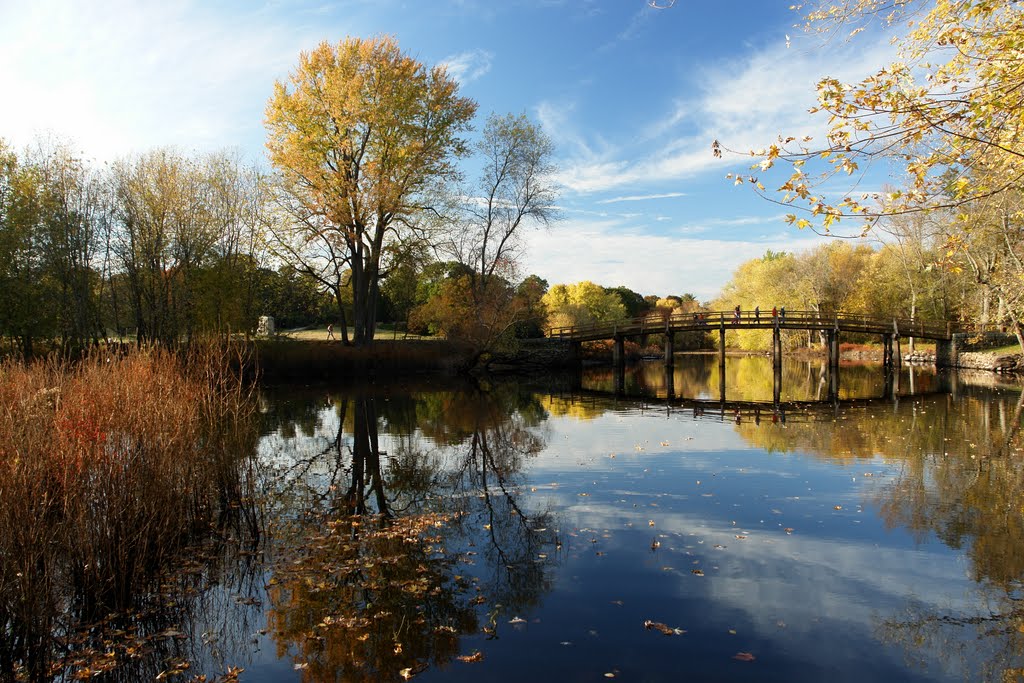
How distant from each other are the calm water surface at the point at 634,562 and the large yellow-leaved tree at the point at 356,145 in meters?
18.1

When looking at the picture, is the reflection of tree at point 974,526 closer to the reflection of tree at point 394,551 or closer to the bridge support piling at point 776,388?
the reflection of tree at point 394,551

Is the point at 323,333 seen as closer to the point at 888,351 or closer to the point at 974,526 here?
the point at 888,351

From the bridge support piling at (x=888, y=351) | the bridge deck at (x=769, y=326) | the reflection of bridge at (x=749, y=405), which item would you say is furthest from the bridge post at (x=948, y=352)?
the reflection of bridge at (x=749, y=405)

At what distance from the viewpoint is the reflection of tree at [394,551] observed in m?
6.03

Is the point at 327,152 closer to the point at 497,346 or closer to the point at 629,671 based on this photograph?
the point at 497,346

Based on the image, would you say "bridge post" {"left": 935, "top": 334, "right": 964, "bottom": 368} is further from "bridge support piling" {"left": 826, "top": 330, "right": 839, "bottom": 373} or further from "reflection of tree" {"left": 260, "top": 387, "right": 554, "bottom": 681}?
"reflection of tree" {"left": 260, "top": 387, "right": 554, "bottom": 681}

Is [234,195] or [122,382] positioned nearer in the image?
[122,382]

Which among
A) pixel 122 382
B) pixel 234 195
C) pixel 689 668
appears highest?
pixel 234 195

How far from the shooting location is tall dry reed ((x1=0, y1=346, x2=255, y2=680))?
5301 mm

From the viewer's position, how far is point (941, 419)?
19531 millimetres

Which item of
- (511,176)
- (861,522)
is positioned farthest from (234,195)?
(861,522)

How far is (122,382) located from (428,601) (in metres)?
4.77

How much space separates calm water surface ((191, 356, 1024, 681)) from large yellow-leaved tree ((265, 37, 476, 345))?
18.1 m

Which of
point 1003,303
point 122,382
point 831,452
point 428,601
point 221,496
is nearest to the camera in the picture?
point 428,601
